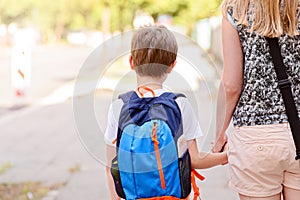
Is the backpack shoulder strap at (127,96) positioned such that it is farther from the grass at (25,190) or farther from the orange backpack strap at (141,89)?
the grass at (25,190)

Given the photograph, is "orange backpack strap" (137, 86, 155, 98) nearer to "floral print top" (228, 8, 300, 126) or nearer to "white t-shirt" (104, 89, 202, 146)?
"white t-shirt" (104, 89, 202, 146)

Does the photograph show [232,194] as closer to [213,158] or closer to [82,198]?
[82,198]

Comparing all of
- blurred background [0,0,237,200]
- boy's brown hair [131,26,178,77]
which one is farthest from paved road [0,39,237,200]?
boy's brown hair [131,26,178,77]

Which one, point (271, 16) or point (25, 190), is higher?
point (271, 16)

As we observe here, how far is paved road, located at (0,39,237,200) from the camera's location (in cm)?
237

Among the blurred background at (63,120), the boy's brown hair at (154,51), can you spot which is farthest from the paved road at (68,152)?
the boy's brown hair at (154,51)

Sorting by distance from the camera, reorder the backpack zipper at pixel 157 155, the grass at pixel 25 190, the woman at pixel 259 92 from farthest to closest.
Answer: the grass at pixel 25 190 < the woman at pixel 259 92 < the backpack zipper at pixel 157 155

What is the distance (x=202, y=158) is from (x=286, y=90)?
431 millimetres

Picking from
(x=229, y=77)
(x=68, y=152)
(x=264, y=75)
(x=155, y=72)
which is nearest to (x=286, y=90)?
(x=264, y=75)

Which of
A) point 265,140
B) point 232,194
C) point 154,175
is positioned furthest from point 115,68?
point 232,194

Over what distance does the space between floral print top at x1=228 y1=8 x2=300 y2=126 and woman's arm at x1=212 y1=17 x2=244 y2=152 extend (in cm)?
3

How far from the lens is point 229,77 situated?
2.39 meters

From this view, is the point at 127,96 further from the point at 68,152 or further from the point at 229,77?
the point at 68,152

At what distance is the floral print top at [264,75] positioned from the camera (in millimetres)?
2320
